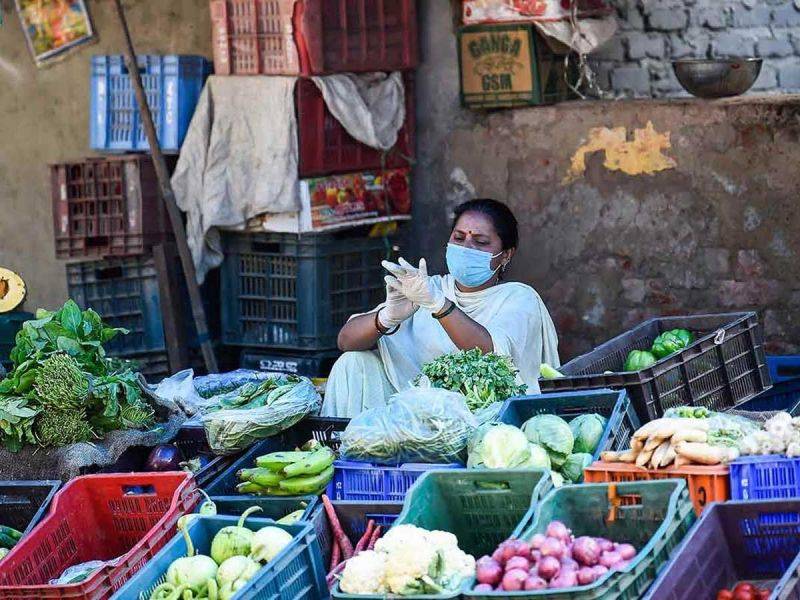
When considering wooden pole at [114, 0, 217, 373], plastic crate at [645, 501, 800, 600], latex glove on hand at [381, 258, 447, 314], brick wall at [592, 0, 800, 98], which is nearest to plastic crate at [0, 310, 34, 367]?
wooden pole at [114, 0, 217, 373]

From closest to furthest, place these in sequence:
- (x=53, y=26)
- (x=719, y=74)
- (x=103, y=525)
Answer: (x=103, y=525)
(x=719, y=74)
(x=53, y=26)

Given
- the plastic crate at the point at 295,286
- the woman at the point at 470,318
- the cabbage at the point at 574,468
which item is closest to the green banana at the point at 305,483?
the cabbage at the point at 574,468

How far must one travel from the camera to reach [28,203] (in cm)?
926

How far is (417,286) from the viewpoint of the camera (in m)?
5.52

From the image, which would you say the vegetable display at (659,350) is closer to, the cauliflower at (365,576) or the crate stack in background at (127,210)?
the cauliflower at (365,576)

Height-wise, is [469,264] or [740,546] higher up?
[469,264]

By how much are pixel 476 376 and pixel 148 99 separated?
151 inches

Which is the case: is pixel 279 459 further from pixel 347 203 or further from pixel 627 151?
pixel 627 151

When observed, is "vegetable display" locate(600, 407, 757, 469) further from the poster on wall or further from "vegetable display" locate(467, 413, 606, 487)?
the poster on wall

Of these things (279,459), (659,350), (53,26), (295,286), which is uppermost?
(53,26)

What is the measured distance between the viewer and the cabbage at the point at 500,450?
4520 millimetres

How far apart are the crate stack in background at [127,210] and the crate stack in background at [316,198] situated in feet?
1.04

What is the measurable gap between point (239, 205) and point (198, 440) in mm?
2690

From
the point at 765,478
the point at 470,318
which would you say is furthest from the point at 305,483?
the point at 765,478
